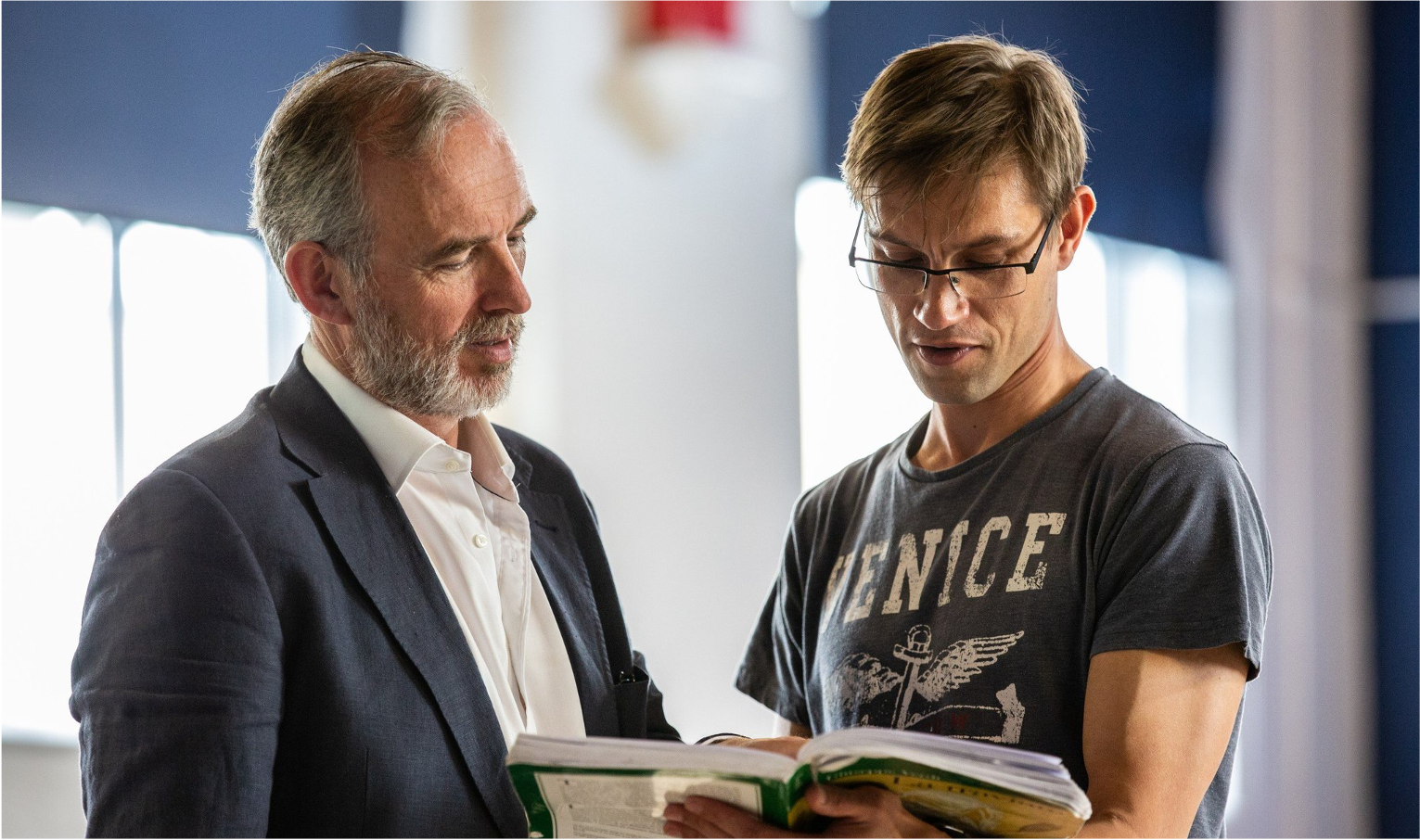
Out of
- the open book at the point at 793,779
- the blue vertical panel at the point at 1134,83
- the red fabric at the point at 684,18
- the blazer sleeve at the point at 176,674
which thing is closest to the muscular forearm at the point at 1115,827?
the open book at the point at 793,779

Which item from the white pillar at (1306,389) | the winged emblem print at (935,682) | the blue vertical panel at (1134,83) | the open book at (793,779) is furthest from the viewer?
the white pillar at (1306,389)

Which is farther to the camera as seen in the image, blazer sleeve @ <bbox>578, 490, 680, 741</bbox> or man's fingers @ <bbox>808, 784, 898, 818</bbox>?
blazer sleeve @ <bbox>578, 490, 680, 741</bbox>

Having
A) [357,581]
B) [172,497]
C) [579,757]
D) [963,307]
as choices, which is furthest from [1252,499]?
[172,497]

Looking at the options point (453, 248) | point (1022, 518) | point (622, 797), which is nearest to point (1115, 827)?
point (1022, 518)

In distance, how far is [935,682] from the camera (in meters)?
1.54

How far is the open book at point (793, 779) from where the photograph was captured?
1.10m

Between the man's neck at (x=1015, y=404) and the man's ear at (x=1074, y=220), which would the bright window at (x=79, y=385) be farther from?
the man's ear at (x=1074, y=220)

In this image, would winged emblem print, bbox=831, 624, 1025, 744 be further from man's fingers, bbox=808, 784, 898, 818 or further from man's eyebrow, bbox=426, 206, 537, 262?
man's eyebrow, bbox=426, 206, 537, 262

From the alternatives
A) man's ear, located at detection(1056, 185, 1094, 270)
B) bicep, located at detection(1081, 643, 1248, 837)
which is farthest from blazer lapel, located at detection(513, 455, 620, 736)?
man's ear, located at detection(1056, 185, 1094, 270)

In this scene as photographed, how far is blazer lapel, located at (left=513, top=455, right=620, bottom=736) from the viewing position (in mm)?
1619

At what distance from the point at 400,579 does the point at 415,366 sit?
0.84ft

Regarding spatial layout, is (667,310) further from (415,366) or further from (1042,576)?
(1042,576)

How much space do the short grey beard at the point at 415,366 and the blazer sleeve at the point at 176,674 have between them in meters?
0.29

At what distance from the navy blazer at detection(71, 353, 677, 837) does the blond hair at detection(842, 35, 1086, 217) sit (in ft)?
2.34
